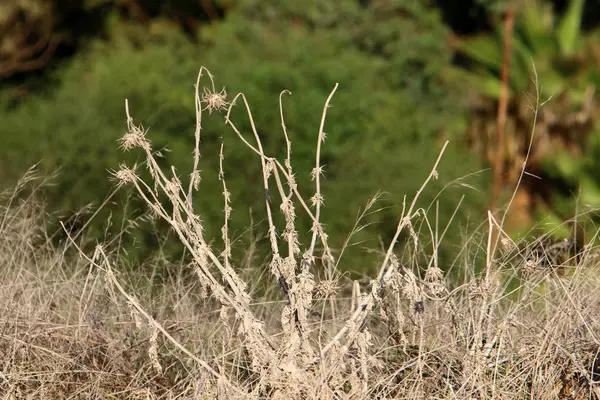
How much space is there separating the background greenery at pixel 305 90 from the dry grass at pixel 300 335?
4.30 m

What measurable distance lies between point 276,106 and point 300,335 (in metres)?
8.13

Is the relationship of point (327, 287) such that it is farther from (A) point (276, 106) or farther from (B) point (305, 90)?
(B) point (305, 90)

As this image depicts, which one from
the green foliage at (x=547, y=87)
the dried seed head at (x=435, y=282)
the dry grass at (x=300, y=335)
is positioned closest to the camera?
the dry grass at (x=300, y=335)

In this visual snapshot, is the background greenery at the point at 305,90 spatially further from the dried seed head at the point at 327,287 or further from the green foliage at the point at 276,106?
the dried seed head at the point at 327,287

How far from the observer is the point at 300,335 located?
10.9 feet

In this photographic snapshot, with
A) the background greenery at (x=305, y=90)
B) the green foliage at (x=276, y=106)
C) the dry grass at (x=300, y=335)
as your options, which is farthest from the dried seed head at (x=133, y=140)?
the green foliage at (x=276, y=106)

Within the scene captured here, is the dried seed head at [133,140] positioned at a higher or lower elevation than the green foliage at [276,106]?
higher

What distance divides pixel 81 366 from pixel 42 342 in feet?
0.63

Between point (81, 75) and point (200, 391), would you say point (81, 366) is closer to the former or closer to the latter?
point (200, 391)

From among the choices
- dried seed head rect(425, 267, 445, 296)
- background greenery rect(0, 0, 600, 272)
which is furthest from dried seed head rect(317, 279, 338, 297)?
background greenery rect(0, 0, 600, 272)

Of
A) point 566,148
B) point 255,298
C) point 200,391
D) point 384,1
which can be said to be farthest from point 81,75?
point 200,391

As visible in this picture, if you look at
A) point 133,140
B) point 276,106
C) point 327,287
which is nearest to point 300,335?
point 327,287

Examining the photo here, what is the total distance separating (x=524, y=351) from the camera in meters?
3.33

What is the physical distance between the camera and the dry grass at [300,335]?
3193 mm
